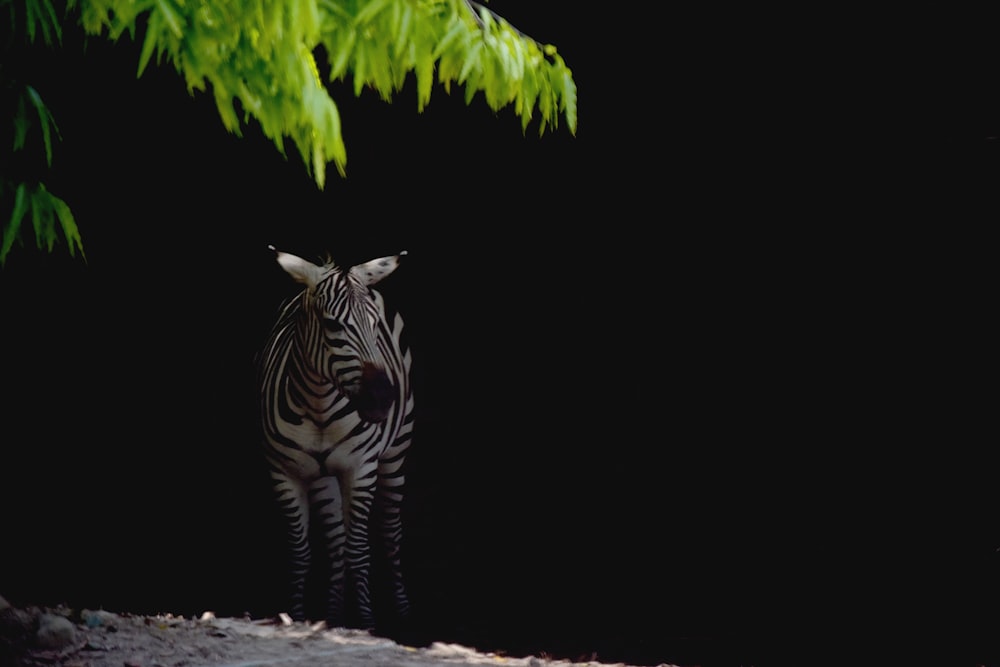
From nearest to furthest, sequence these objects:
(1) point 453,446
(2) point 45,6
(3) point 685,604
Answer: (2) point 45,6
(3) point 685,604
(1) point 453,446

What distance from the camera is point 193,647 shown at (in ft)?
14.1

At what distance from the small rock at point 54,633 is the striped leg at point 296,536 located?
164 cm

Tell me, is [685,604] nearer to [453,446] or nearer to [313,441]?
[453,446]

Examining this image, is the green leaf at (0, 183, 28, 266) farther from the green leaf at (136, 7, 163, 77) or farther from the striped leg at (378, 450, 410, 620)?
the striped leg at (378, 450, 410, 620)

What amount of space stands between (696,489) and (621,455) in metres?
0.40

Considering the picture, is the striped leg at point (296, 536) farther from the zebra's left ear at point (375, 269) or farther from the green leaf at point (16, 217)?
the green leaf at point (16, 217)

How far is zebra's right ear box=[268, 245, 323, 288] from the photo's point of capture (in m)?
5.72

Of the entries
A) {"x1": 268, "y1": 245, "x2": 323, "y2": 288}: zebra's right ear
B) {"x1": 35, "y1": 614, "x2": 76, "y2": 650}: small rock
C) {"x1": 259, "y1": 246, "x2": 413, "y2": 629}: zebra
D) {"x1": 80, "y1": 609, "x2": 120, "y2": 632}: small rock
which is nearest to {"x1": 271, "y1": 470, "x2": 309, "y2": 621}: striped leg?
{"x1": 259, "y1": 246, "x2": 413, "y2": 629}: zebra

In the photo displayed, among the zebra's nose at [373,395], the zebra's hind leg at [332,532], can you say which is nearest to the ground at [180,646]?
the zebra's hind leg at [332,532]

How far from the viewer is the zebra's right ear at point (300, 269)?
5.72m

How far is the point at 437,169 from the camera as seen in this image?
5867 mm

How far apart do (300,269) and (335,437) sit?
874mm

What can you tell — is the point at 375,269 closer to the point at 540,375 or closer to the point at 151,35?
the point at 540,375

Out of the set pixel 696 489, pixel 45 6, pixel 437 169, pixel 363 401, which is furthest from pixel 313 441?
pixel 45 6
